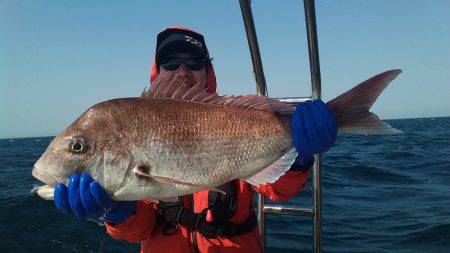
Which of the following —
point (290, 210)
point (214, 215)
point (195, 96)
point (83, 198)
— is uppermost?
point (195, 96)

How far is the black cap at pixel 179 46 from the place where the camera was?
3.92 metres

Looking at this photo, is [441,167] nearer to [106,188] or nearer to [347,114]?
[347,114]

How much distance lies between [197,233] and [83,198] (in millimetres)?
1437

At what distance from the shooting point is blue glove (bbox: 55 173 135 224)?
2.28 meters

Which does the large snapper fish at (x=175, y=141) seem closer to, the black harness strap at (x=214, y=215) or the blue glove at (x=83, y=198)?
the blue glove at (x=83, y=198)

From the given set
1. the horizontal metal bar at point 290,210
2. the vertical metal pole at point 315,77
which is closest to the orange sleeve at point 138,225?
the horizontal metal bar at point 290,210

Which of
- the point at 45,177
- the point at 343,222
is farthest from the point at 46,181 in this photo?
the point at 343,222

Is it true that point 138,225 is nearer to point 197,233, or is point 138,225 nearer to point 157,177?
point 197,233

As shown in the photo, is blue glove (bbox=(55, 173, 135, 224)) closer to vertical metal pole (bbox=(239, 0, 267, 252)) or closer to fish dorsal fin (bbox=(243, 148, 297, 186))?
fish dorsal fin (bbox=(243, 148, 297, 186))

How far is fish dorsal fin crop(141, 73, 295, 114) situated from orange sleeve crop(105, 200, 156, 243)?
1209 mm

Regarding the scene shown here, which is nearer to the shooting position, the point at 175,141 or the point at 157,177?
the point at 157,177

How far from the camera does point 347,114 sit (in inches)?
102

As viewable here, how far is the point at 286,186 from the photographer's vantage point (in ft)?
10.3

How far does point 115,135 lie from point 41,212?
871cm
